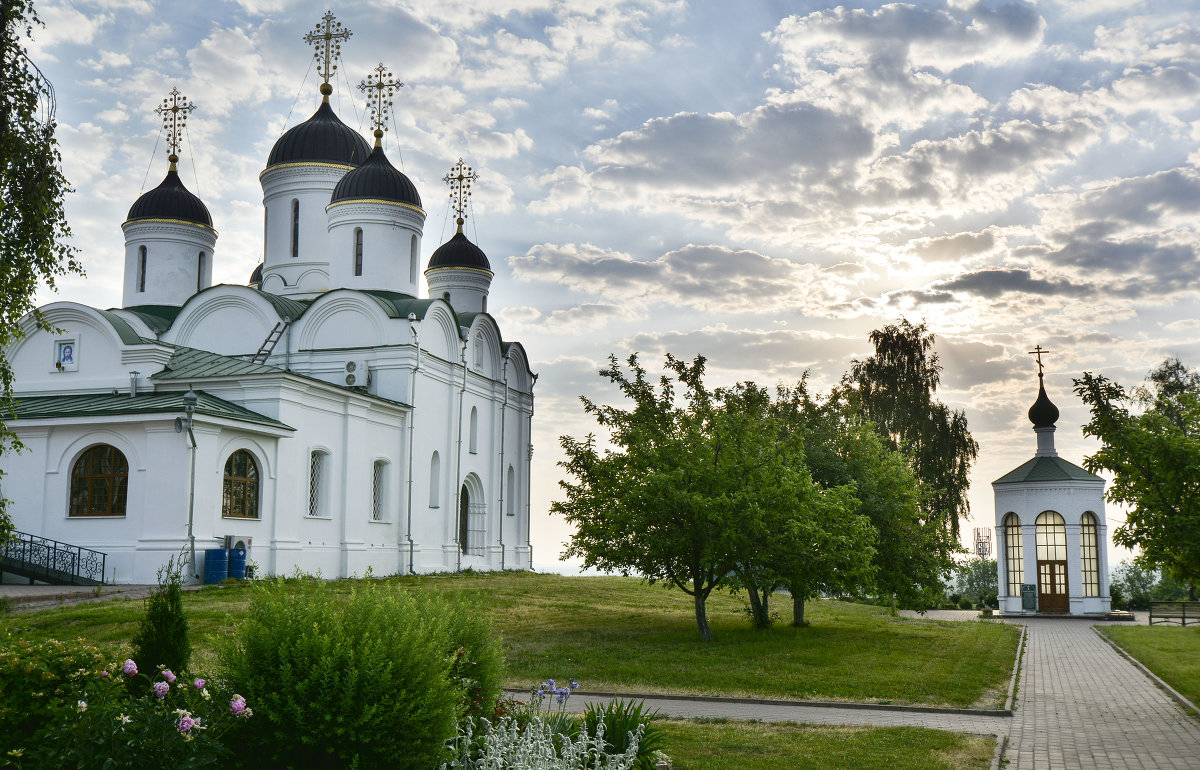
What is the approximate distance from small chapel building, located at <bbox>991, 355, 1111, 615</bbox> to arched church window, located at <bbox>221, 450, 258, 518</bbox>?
77.9 feet

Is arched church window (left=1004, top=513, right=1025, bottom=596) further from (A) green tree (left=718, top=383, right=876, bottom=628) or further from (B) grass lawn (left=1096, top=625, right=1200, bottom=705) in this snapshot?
(A) green tree (left=718, top=383, right=876, bottom=628)

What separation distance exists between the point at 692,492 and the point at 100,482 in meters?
14.9

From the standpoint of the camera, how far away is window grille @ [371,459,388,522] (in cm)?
3002

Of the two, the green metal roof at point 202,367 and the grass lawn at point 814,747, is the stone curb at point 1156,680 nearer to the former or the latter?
the grass lawn at point 814,747

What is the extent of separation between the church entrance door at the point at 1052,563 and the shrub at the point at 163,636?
1198 inches

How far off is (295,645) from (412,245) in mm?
29713

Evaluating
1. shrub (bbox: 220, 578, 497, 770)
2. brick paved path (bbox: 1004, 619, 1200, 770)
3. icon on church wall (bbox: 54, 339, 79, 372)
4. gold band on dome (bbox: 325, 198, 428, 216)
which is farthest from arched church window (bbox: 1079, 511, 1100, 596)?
icon on church wall (bbox: 54, 339, 79, 372)

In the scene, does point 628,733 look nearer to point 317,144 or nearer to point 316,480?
point 316,480

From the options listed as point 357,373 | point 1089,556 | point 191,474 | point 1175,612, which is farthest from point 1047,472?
point 191,474

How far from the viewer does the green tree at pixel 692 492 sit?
57.4ft

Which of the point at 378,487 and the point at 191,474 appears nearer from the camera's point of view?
the point at 191,474

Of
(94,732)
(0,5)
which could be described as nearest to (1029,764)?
(94,732)

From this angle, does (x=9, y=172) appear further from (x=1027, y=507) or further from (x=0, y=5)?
(x=1027, y=507)

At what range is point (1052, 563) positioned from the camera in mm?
32406
